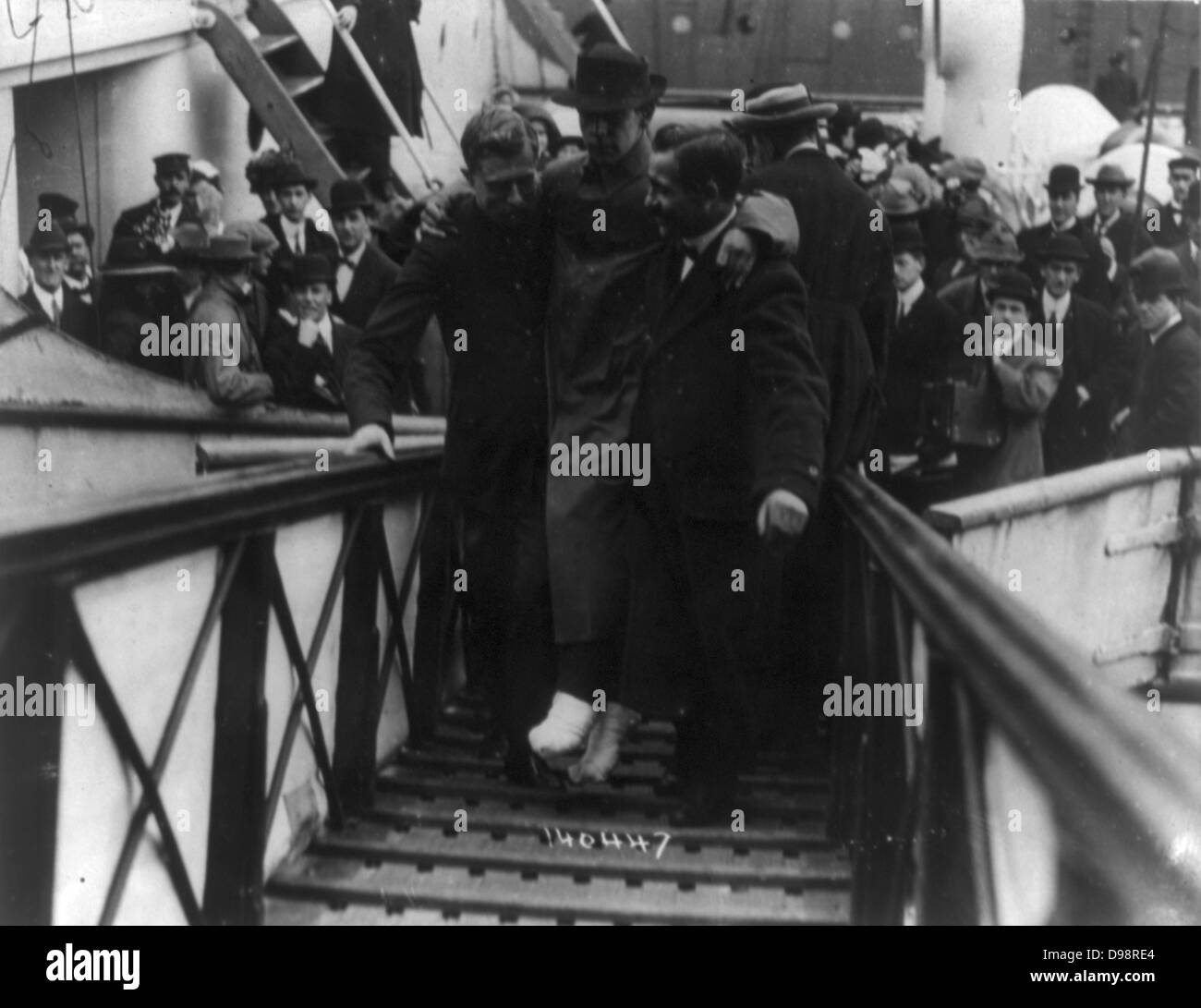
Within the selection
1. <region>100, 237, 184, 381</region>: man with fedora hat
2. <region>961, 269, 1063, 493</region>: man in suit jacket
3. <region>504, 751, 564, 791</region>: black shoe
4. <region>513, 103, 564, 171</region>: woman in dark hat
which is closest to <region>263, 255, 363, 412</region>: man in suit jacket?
<region>100, 237, 184, 381</region>: man with fedora hat

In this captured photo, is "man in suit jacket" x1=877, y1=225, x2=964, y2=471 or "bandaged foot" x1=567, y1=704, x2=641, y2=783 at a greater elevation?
"man in suit jacket" x1=877, y1=225, x2=964, y2=471

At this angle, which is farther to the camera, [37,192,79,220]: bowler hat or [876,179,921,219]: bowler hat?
[876,179,921,219]: bowler hat

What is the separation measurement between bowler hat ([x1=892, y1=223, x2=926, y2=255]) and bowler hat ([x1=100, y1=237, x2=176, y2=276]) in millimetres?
1933

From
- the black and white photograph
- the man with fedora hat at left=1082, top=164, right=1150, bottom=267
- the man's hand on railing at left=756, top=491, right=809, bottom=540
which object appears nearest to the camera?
the black and white photograph

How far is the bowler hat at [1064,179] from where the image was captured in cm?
408

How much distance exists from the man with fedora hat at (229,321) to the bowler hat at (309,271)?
15 centimetres

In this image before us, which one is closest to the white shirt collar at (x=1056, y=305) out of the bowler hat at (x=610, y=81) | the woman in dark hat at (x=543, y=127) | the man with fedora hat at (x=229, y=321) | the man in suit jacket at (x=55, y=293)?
the bowler hat at (x=610, y=81)

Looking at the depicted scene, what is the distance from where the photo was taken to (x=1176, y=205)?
13.1 ft

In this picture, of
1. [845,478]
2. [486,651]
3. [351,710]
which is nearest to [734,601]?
[845,478]

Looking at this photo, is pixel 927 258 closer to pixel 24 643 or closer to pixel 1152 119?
pixel 1152 119

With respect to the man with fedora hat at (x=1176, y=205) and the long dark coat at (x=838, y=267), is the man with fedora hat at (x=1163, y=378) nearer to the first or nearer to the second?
the man with fedora hat at (x=1176, y=205)

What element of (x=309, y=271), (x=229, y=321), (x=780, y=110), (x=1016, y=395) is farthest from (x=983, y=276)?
(x=229, y=321)

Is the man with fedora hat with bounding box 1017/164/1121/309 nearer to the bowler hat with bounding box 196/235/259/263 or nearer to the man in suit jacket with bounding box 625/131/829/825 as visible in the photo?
the man in suit jacket with bounding box 625/131/829/825

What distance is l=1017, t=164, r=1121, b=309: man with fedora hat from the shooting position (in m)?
4.18
